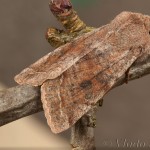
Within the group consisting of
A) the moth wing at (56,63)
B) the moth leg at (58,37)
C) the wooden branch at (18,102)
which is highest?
the moth leg at (58,37)

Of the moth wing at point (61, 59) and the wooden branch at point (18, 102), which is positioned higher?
the moth wing at point (61, 59)

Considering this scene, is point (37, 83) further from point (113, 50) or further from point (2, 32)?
point (2, 32)

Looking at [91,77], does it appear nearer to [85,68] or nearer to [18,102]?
[85,68]

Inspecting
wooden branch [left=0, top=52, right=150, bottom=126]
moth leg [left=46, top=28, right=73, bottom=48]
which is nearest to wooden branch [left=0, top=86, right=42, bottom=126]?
wooden branch [left=0, top=52, right=150, bottom=126]

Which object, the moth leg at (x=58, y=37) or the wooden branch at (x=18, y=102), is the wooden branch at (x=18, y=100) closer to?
the wooden branch at (x=18, y=102)

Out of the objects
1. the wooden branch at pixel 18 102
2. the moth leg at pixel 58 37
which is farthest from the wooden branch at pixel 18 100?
the moth leg at pixel 58 37
